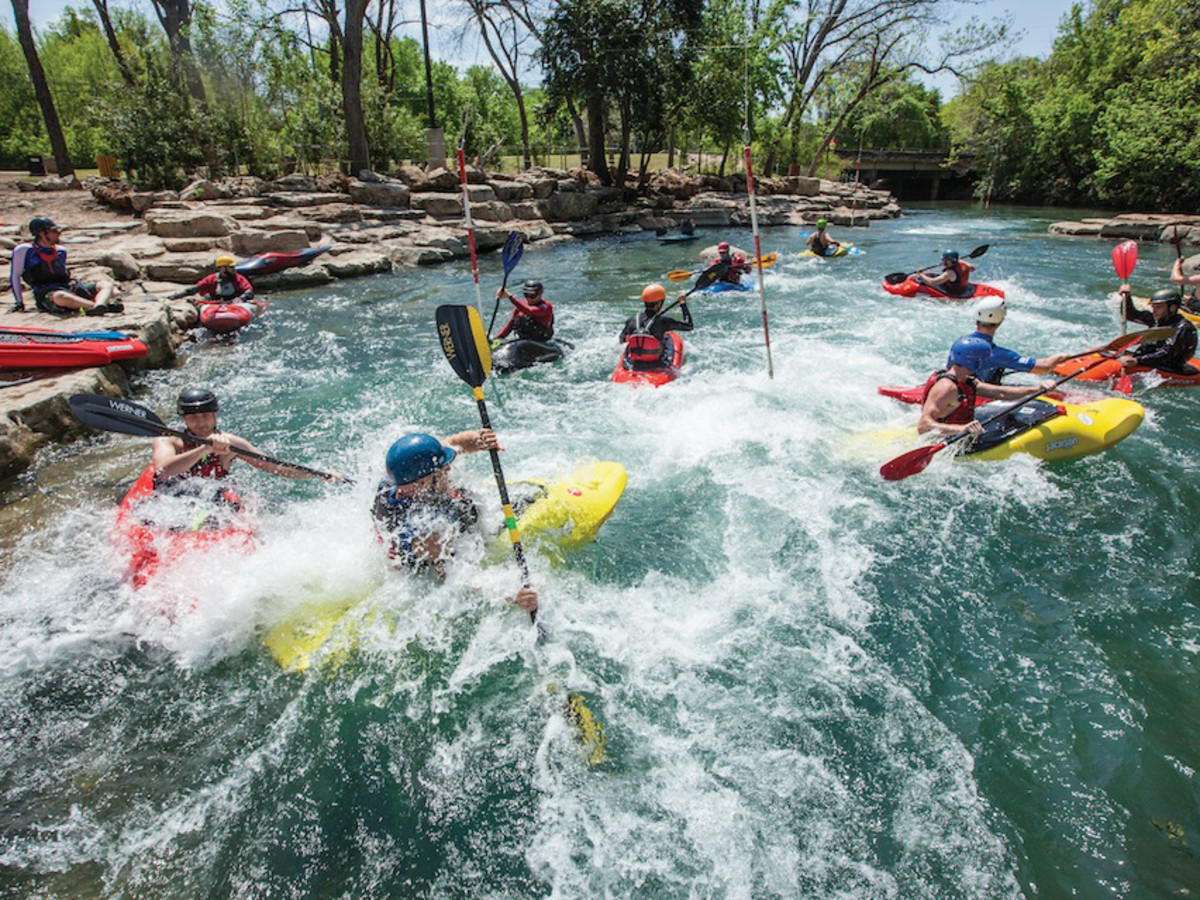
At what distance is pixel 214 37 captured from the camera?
20.7m

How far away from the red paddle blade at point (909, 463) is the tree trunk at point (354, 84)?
19455 millimetres

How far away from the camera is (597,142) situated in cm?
2508

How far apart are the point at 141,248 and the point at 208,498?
11.4 meters

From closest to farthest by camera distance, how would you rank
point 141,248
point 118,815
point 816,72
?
point 118,815 < point 141,248 < point 816,72

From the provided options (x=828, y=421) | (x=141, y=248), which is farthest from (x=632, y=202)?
(x=828, y=421)

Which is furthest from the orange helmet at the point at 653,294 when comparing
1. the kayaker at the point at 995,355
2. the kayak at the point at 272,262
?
the kayak at the point at 272,262

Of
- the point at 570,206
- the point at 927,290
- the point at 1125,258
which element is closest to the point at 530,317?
the point at 927,290

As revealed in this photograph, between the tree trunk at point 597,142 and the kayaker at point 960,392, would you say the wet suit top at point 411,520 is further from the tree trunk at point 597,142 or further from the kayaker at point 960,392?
the tree trunk at point 597,142

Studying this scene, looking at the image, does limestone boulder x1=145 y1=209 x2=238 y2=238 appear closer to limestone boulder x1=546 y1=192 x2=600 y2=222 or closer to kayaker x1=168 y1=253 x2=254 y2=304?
kayaker x1=168 y1=253 x2=254 y2=304

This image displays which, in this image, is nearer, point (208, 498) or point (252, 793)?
point (252, 793)

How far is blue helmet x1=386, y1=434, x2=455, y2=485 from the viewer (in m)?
3.33

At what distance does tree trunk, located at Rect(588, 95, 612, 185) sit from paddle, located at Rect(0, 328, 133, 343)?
66.2ft

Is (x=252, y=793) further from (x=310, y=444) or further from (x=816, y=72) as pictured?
(x=816, y=72)

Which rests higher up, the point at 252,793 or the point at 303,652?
the point at 303,652
